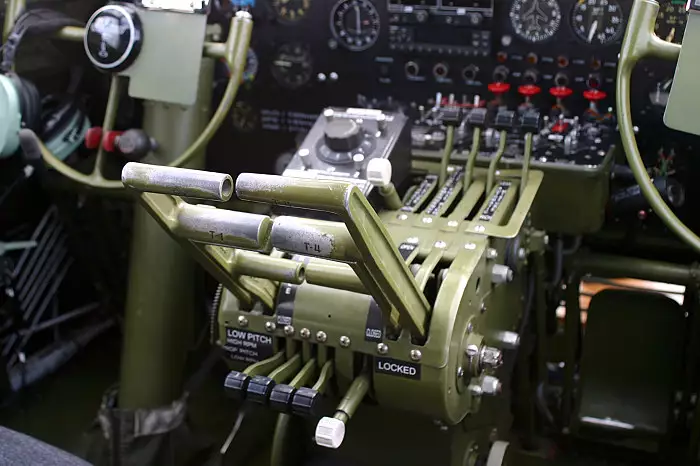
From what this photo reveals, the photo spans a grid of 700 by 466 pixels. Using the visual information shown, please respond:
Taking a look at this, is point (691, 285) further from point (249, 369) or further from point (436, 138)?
point (249, 369)

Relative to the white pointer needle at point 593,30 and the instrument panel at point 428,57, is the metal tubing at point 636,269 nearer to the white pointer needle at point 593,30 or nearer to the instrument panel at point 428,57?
the instrument panel at point 428,57

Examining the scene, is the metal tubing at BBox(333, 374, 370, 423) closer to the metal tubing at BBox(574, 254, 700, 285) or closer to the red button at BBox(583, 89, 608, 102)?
the metal tubing at BBox(574, 254, 700, 285)

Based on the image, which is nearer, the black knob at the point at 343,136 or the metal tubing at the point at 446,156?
the black knob at the point at 343,136

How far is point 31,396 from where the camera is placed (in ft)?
9.46

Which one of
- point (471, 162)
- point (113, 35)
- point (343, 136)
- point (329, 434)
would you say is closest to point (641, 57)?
point (471, 162)

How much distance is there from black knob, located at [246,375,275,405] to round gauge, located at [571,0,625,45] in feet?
A: 5.00

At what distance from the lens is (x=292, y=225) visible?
1.30 m

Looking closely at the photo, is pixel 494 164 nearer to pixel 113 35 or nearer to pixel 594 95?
pixel 594 95

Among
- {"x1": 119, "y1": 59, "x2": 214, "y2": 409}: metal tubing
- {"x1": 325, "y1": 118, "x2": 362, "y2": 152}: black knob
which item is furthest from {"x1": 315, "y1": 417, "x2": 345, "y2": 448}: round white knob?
{"x1": 119, "y1": 59, "x2": 214, "y2": 409}: metal tubing

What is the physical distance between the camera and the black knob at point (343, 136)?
197 centimetres

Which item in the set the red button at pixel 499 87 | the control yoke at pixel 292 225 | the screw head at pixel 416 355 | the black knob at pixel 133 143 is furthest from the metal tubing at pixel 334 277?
the red button at pixel 499 87

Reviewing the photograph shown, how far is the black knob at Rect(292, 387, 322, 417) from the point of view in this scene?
4.96ft

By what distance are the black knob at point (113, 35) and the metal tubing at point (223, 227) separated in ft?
2.93

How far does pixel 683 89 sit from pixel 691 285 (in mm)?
887
